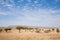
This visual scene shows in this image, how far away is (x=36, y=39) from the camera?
24250 millimetres

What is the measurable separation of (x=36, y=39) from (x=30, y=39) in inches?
48.5

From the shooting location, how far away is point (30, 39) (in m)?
24.0

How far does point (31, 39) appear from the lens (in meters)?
24.0

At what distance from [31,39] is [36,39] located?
104cm

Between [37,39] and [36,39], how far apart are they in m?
0.20

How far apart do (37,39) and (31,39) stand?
4.05 feet

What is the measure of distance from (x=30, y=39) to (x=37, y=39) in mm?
1426

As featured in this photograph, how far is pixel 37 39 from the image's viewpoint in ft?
79.5
